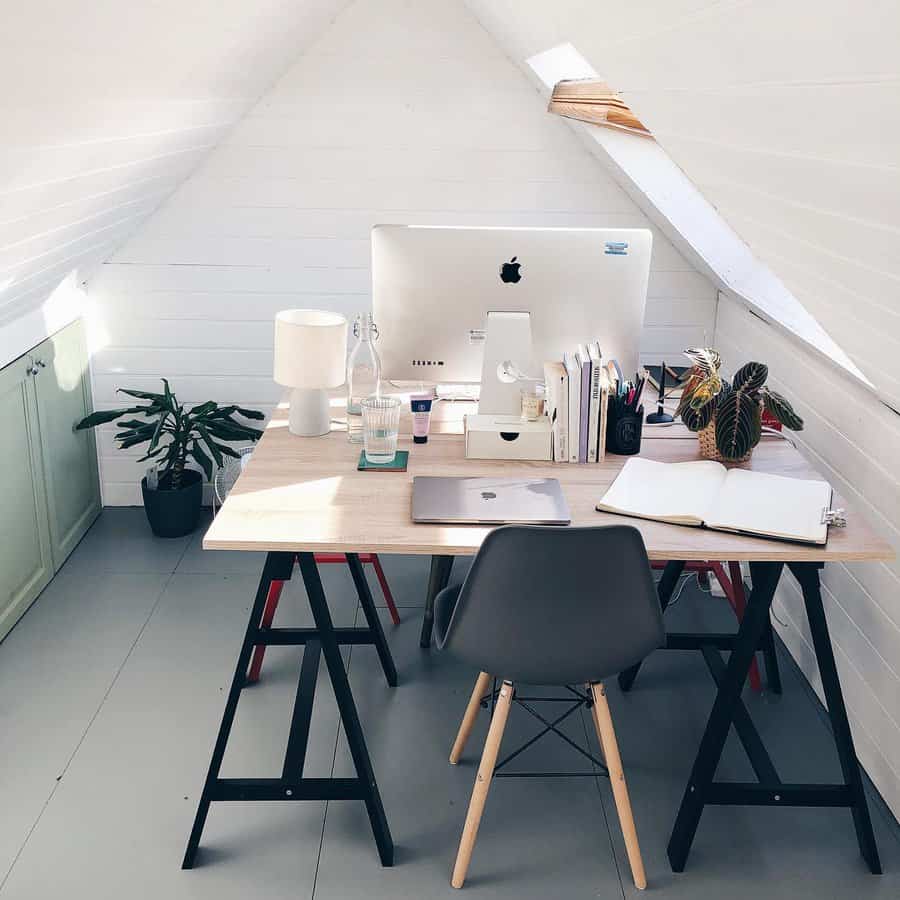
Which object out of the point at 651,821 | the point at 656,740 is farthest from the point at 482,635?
the point at 656,740

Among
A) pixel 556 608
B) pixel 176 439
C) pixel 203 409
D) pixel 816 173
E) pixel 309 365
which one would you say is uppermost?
pixel 816 173

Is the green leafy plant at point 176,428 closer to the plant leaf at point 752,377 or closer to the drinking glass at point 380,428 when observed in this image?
the drinking glass at point 380,428

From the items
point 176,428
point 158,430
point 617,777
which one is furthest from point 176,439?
point 617,777

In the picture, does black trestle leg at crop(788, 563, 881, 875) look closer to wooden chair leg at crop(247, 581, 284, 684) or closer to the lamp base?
the lamp base

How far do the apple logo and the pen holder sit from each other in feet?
1.40

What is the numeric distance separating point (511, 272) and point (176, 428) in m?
1.85

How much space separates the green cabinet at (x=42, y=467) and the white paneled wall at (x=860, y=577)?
259 centimetres

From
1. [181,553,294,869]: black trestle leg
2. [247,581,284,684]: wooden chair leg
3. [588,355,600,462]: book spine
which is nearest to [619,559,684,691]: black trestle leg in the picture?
[588,355,600,462]: book spine

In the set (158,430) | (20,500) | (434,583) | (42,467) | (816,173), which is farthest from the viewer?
(158,430)

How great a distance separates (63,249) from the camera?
3.04 metres

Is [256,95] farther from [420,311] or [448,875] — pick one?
[448,875]

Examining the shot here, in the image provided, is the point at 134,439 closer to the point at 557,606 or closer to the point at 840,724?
the point at 557,606

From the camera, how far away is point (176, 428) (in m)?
4.06

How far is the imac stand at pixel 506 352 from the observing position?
2740 millimetres
